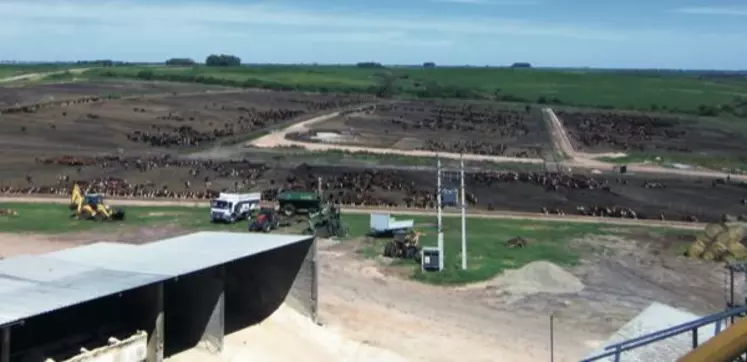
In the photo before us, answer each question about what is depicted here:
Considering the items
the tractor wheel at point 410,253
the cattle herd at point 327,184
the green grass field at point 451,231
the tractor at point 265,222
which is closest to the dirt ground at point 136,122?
the cattle herd at point 327,184

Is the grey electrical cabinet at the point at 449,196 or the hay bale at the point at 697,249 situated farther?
the hay bale at the point at 697,249

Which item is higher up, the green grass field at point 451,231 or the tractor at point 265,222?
the tractor at point 265,222

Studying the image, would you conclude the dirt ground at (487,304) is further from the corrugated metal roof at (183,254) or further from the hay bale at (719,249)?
the corrugated metal roof at (183,254)

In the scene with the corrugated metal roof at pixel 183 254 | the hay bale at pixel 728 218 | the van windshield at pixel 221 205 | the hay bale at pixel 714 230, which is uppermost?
the corrugated metal roof at pixel 183 254

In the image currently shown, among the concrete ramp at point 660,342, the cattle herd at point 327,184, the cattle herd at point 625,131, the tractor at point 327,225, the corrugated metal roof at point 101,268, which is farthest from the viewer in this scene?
the cattle herd at point 625,131

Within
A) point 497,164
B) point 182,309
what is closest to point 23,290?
point 182,309

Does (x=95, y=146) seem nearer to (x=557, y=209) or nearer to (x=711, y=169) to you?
(x=557, y=209)
